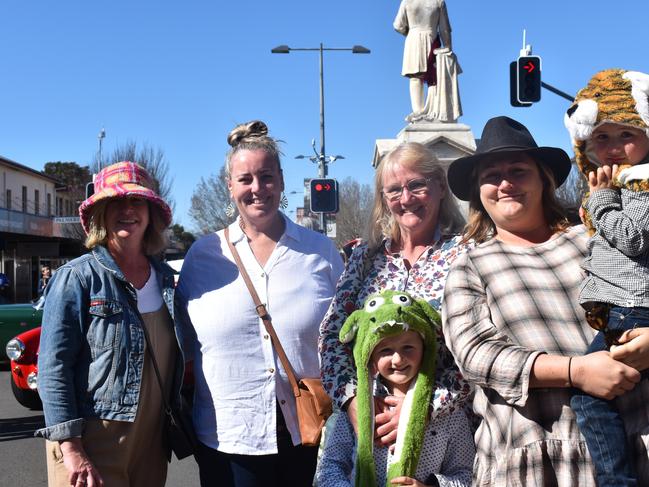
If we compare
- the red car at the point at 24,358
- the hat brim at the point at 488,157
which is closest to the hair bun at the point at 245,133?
the hat brim at the point at 488,157

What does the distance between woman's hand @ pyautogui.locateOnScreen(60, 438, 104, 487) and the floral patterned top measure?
1.08 m

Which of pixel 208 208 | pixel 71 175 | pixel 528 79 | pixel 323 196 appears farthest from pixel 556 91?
pixel 71 175

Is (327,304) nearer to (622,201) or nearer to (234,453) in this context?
(234,453)

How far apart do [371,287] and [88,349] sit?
1291 mm

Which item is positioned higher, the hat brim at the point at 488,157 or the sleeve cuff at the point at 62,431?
the hat brim at the point at 488,157

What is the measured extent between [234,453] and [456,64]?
1310 cm

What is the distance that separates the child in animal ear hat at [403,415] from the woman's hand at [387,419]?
1.3 inches

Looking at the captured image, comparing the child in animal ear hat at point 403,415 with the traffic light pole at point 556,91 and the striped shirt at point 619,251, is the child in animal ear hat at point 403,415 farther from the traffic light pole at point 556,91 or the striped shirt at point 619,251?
the traffic light pole at point 556,91

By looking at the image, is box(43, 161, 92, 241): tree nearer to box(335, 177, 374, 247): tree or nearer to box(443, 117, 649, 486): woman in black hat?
box(335, 177, 374, 247): tree

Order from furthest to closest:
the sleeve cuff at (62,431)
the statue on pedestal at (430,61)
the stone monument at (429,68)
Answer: the statue on pedestal at (430,61) < the stone monument at (429,68) < the sleeve cuff at (62,431)

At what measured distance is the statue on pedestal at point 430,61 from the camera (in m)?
14.6

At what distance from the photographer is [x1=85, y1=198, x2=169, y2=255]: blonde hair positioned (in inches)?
128

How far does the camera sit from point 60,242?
49594 millimetres

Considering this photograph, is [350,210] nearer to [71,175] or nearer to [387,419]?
[71,175]
